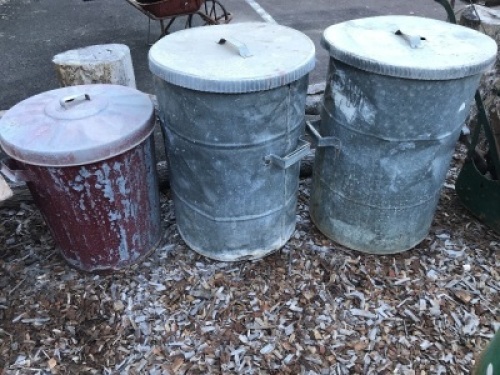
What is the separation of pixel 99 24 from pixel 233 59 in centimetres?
545

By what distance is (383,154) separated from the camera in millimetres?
2465

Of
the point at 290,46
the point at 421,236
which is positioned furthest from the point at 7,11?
the point at 421,236

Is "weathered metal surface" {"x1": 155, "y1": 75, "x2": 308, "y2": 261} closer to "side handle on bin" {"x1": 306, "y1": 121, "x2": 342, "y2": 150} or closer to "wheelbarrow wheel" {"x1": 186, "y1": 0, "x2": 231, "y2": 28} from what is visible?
"side handle on bin" {"x1": 306, "y1": 121, "x2": 342, "y2": 150}

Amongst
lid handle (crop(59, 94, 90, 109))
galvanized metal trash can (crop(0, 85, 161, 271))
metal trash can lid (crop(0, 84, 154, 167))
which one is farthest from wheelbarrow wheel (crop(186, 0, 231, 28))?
lid handle (crop(59, 94, 90, 109))

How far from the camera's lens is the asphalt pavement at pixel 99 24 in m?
5.40

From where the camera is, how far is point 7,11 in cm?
740

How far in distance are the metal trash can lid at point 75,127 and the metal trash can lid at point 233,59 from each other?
12.7 inches

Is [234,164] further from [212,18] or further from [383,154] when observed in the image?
[212,18]

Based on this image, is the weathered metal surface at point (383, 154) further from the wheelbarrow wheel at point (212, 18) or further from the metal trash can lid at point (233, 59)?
the wheelbarrow wheel at point (212, 18)

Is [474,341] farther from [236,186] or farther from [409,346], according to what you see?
[236,186]

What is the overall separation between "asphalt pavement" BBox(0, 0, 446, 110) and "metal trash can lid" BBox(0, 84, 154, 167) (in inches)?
105

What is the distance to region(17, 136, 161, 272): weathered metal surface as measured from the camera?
230cm

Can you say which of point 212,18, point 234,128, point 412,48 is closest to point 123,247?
point 234,128

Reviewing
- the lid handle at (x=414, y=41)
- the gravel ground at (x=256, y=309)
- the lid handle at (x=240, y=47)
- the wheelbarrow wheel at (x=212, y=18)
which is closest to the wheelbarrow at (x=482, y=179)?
the gravel ground at (x=256, y=309)
